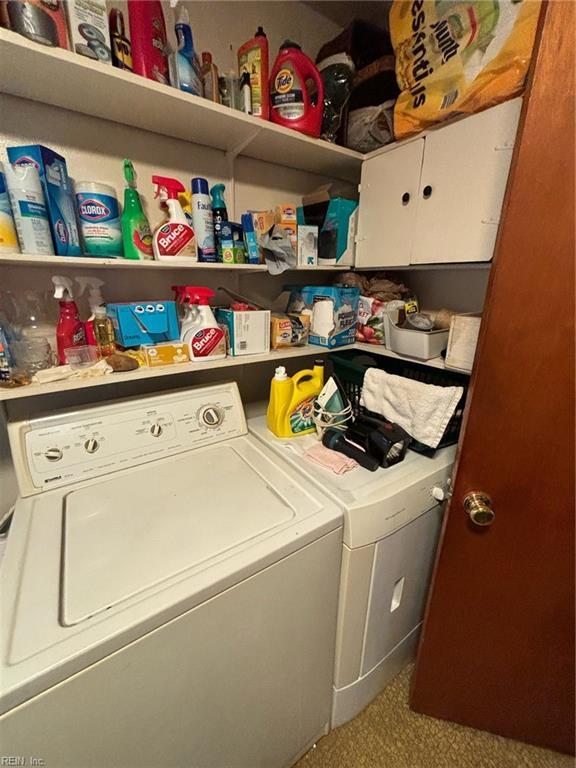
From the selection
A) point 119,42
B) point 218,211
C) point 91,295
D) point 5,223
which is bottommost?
point 91,295

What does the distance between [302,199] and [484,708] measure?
2.11 metres

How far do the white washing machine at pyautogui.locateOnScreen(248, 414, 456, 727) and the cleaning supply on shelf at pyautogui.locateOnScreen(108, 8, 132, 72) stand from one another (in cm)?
115

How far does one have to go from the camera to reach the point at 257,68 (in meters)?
0.98

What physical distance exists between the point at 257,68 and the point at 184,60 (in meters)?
0.24

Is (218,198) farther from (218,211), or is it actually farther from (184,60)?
(184,60)

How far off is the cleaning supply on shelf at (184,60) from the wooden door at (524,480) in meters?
0.84

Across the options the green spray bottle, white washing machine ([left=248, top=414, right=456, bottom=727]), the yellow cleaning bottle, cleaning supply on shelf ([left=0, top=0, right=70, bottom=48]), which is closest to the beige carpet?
white washing machine ([left=248, top=414, right=456, bottom=727])

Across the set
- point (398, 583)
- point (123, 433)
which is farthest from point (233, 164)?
point (398, 583)

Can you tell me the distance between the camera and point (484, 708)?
3.46ft

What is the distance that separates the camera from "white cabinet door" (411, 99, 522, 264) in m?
0.88

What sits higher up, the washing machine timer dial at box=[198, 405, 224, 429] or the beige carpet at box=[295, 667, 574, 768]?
the washing machine timer dial at box=[198, 405, 224, 429]

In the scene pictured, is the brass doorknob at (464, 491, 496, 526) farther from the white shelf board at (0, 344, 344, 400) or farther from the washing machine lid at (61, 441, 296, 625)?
the white shelf board at (0, 344, 344, 400)

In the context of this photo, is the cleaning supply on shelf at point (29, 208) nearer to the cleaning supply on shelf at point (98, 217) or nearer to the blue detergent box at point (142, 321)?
the cleaning supply on shelf at point (98, 217)

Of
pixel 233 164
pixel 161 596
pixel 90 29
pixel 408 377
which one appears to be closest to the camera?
pixel 161 596
